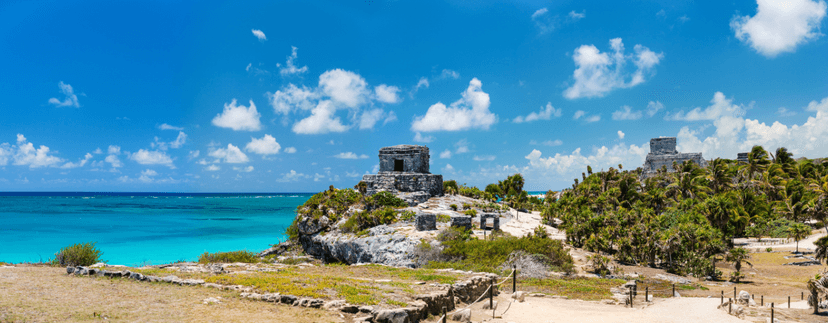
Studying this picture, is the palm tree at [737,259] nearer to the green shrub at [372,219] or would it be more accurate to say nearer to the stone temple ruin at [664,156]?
the green shrub at [372,219]

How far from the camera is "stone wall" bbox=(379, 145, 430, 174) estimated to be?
3200cm

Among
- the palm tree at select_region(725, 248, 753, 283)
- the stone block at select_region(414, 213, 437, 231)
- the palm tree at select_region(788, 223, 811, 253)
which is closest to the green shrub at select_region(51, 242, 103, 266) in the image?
the stone block at select_region(414, 213, 437, 231)

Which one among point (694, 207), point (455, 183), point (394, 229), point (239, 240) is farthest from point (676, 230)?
point (239, 240)

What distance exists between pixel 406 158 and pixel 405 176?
153 cm

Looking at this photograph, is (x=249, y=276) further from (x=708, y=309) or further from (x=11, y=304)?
(x=708, y=309)

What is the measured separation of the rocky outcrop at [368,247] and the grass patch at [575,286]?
20.0ft

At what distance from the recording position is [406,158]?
A: 32.2 metres

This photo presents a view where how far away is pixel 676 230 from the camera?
2017 centimetres

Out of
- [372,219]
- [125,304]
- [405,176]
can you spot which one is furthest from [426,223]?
[125,304]

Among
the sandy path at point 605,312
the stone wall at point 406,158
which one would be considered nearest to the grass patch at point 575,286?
the sandy path at point 605,312

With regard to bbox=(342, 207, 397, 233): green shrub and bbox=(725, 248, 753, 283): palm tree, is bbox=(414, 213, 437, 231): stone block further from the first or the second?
bbox=(725, 248, 753, 283): palm tree

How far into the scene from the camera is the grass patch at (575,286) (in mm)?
13758

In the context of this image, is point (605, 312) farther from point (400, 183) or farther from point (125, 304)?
point (400, 183)

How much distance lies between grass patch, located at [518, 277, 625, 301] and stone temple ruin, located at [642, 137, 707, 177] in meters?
43.0
